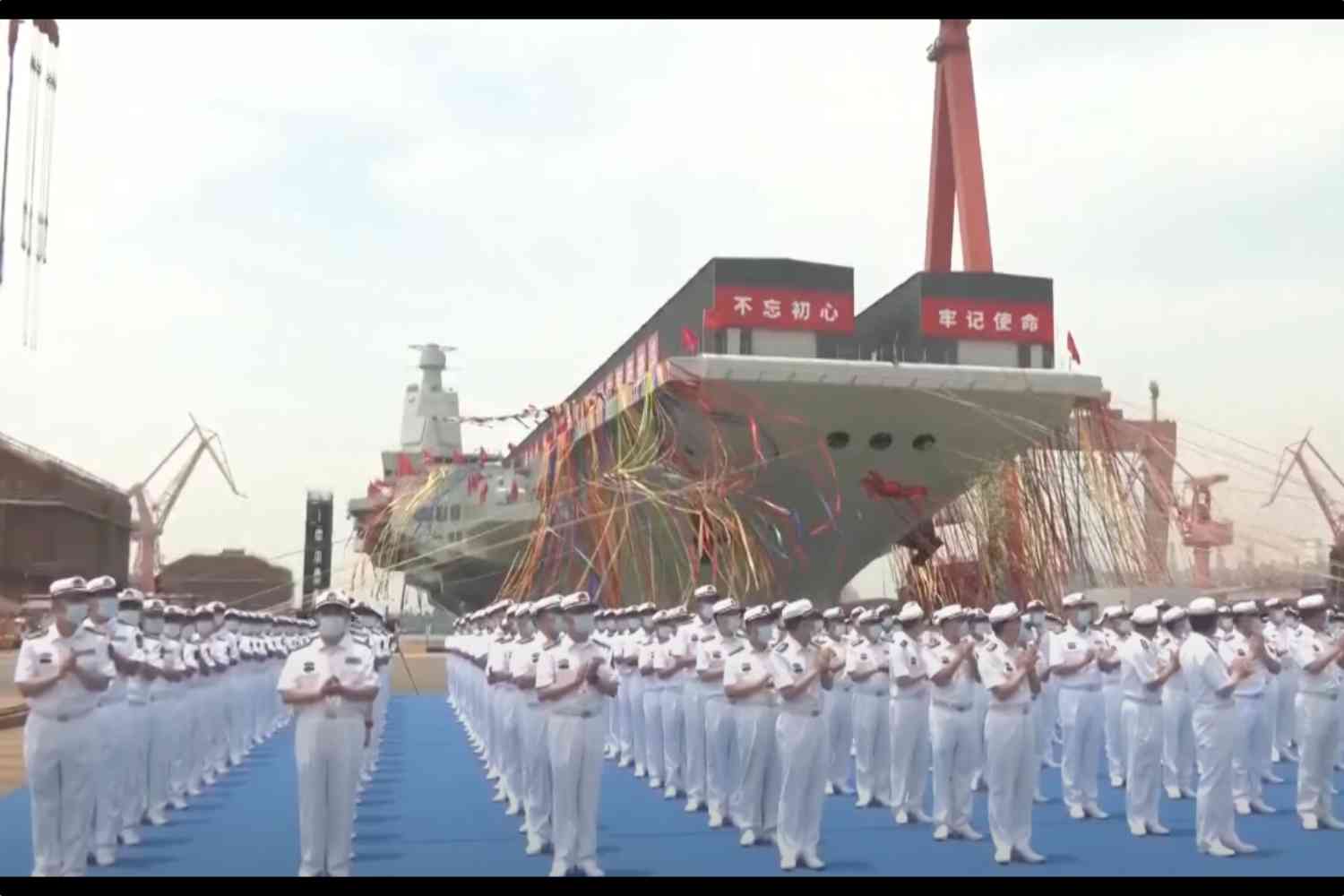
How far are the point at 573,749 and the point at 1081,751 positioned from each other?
5.35 m

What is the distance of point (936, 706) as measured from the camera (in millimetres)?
10562

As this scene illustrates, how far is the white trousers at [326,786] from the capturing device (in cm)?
852

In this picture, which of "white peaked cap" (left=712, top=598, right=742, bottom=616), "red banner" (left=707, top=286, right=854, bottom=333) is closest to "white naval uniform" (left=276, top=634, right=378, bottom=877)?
"white peaked cap" (left=712, top=598, right=742, bottom=616)

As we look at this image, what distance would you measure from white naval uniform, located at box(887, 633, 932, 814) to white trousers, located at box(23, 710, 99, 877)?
6.27m

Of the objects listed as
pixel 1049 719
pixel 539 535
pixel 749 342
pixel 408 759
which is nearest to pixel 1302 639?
pixel 1049 719

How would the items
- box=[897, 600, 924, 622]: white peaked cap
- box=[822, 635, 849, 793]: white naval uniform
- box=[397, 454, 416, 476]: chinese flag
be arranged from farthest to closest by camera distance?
box=[397, 454, 416, 476]: chinese flag, box=[822, 635, 849, 793]: white naval uniform, box=[897, 600, 924, 622]: white peaked cap

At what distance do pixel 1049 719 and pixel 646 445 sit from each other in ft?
41.2

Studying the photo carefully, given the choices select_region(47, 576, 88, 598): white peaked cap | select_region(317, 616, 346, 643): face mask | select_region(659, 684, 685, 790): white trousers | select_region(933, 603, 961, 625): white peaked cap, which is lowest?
select_region(659, 684, 685, 790): white trousers

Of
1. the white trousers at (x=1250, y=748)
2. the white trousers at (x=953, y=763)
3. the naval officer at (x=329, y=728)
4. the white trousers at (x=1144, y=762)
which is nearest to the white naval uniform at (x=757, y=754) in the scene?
the white trousers at (x=953, y=763)

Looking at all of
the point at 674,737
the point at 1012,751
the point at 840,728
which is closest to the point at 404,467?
the point at 674,737

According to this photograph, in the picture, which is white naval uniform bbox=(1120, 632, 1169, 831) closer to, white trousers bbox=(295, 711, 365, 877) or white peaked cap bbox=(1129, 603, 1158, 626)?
white peaked cap bbox=(1129, 603, 1158, 626)

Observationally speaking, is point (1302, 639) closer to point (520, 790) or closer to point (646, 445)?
point (520, 790)

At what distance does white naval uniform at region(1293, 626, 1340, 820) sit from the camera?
36.2 ft

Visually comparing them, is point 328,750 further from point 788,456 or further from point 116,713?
point 788,456
